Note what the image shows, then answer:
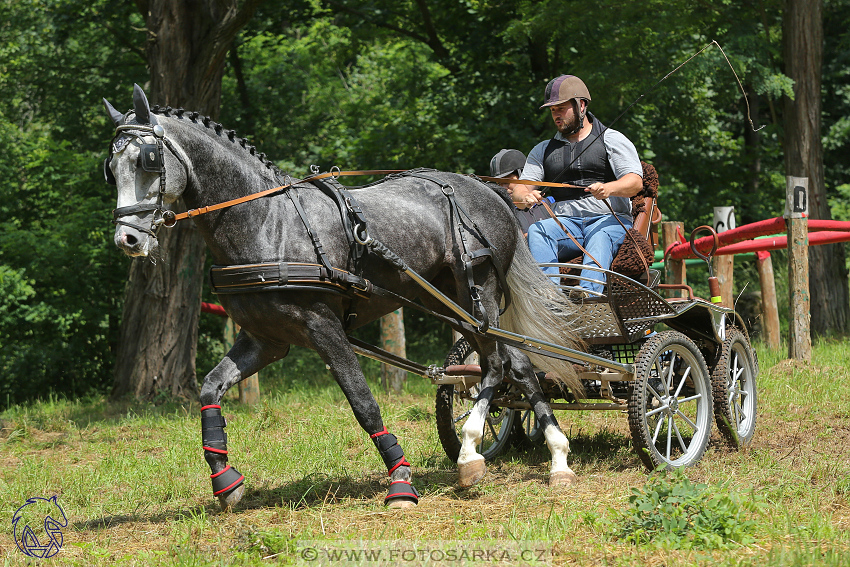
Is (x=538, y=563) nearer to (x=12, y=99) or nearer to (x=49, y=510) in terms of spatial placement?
(x=49, y=510)

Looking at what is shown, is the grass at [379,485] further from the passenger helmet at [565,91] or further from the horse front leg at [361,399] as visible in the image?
the passenger helmet at [565,91]

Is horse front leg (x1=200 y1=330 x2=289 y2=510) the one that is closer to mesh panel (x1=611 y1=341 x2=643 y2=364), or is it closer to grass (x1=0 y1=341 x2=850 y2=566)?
grass (x1=0 y1=341 x2=850 y2=566)

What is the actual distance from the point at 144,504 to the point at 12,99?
11249 mm

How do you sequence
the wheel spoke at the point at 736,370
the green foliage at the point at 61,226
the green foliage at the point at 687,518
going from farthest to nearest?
the green foliage at the point at 61,226 → the wheel spoke at the point at 736,370 → the green foliage at the point at 687,518

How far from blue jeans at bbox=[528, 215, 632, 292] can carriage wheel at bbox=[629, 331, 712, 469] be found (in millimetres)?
574

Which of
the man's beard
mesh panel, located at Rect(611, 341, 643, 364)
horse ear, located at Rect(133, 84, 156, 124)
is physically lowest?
mesh panel, located at Rect(611, 341, 643, 364)

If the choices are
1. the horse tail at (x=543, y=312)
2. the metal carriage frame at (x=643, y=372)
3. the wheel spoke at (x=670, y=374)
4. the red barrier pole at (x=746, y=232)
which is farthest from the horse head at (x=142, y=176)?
the red barrier pole at (x=746, y=232)

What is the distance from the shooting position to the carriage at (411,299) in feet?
12.8

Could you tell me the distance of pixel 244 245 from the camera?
398 centimetres

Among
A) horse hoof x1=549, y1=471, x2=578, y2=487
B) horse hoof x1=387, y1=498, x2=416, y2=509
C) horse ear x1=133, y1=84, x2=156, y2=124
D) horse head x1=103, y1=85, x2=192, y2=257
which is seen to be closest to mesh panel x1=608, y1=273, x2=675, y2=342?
horse hoof x1=549, y1=471, x2=578, y2=487

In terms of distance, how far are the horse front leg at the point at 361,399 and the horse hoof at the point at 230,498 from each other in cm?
71

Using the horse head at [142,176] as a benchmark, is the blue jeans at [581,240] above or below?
A: below

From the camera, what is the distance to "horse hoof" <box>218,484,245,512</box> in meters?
4.11

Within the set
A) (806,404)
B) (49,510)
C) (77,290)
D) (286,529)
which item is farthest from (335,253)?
(77,290)
